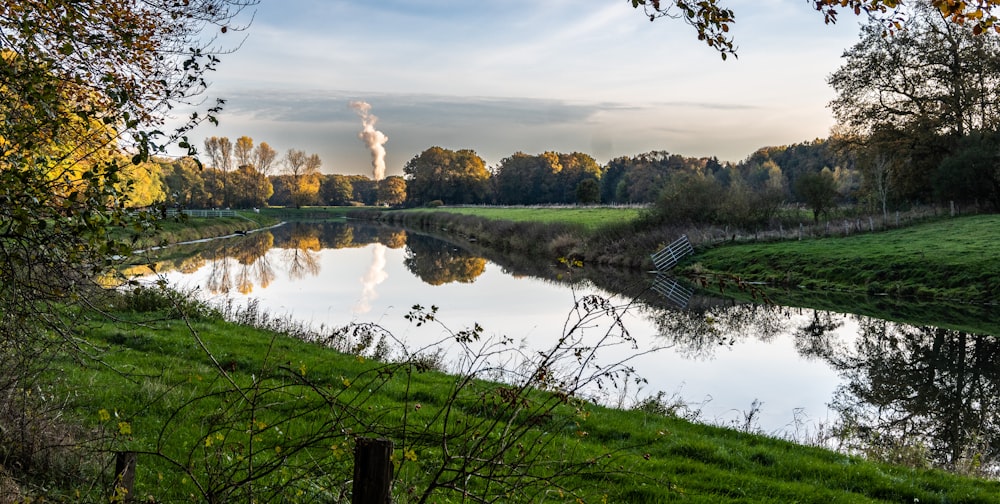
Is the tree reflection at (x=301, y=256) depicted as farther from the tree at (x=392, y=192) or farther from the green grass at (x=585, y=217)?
the tree at (x=392, y=192)

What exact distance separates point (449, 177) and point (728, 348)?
90.9 m

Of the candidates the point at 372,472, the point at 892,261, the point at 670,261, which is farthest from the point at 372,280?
the point at 372,472

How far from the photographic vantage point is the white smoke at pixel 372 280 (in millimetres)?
22239

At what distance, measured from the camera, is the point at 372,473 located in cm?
258

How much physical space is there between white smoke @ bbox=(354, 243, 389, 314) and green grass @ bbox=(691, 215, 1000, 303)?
46.5ft

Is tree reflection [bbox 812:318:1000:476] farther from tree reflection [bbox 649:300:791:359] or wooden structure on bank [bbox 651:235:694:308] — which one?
wooden structure on bank [bbox 651:235:694:308]

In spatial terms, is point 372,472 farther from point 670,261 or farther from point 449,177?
point 449,177

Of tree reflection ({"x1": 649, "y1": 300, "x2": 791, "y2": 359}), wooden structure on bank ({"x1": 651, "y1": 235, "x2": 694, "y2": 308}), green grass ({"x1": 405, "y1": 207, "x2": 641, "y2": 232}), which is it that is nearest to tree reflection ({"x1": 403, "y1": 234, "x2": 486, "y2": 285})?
green grass ({"x1": 405, "y1": 207, "x2": 641, "y2": 232})

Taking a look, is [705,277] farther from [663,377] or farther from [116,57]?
[663,377]

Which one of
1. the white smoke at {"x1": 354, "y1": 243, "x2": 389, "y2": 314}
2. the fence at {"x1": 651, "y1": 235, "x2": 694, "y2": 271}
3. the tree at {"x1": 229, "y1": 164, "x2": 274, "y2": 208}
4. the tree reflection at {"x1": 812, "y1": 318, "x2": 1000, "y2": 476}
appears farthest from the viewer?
the tree at {"x1": 229, "y1": 164, "x2": 274, "y2": 208}

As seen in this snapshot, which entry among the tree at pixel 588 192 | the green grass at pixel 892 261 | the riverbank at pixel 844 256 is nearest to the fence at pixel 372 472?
the riverbank at pixel 844 256

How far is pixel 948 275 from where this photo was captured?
77.4ft

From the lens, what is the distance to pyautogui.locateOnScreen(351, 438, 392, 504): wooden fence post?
101 inches

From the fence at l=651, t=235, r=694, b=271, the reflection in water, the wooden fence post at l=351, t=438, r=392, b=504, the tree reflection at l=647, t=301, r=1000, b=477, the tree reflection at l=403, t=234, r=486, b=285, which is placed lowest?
the tree reflection at l=647, t=301, r=1000, b=477
